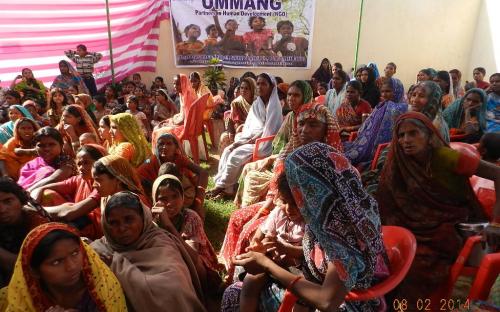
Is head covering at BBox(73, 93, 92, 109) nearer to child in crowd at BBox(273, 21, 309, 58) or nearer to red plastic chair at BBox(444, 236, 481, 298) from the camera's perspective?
red plastic chair at BBox(444, 236, 481, 298)

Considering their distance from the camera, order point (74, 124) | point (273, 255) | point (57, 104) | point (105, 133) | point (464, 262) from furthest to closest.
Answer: point (57, 104), point (105, 133), point (74, 124), point (464, 262), point (273, 255)

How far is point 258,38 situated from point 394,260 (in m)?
8.64

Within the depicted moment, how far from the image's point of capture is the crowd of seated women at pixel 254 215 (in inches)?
51.5

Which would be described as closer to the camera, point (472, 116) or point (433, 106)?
point (433, 106)

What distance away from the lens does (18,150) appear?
3590 mm

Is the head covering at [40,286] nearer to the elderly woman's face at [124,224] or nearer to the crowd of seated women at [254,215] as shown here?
the crowd of seated women at [254,215]

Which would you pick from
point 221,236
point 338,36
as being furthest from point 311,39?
point 221,236

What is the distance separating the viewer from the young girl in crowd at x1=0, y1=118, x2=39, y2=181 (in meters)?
3.60

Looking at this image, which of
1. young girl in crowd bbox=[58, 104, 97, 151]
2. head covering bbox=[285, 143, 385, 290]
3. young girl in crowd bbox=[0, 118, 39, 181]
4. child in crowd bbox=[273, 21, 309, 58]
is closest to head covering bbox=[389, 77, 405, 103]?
head covering bbox=[285, 143, 385, 290]

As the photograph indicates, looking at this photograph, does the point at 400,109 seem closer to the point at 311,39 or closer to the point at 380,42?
the point at 311,39

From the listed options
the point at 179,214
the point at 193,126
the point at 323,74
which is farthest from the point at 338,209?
the point at 323,74
